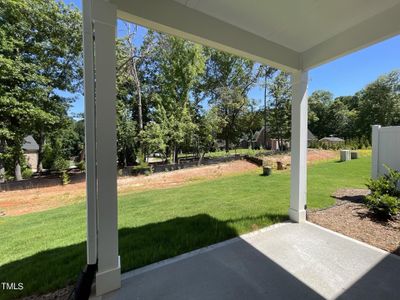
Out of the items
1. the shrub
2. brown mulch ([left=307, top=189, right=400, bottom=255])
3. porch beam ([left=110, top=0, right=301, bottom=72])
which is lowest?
brown mulch ([left=307, top=189, right=400, bottom=255])

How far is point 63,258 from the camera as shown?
2.72 metres

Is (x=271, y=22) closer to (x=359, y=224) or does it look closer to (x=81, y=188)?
(x=359, y=224)

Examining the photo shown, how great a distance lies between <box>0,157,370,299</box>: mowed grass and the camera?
97.3 inches

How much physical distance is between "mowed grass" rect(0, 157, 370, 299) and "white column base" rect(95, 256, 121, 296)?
369 mm

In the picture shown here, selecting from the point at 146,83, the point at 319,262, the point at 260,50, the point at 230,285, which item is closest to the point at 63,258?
the point at 230,285

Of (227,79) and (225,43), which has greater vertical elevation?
(227,79)

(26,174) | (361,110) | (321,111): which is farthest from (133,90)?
(321,111)

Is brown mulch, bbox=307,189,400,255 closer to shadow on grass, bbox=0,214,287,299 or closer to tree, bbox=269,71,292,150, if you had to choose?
shadow on grass, bbox=0,214,287,299

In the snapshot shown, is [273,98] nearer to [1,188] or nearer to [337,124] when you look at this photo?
[1,188]

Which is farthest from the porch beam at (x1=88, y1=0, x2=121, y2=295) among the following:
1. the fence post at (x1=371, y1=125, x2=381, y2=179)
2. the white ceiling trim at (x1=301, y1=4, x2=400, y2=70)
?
the fence post at (x1=371, y1=125, x2=381, y2=179)

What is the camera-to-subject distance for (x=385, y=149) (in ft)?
16.0

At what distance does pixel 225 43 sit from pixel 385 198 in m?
3.71

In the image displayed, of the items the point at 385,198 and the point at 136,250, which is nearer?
the point at 136,250

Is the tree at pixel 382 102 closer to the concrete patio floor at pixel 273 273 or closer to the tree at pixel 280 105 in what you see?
the tree at pixel 280 105
